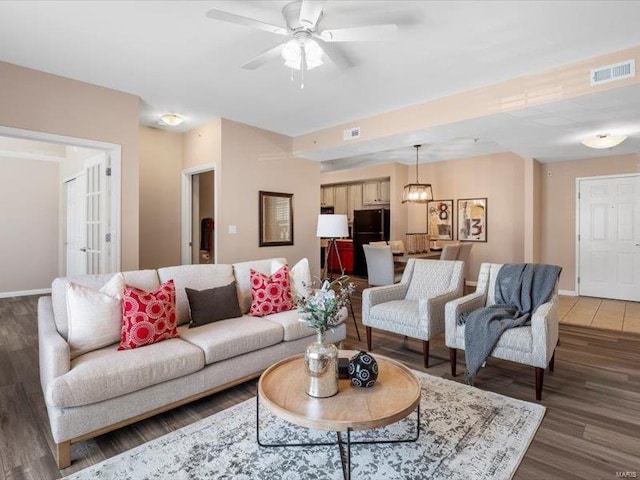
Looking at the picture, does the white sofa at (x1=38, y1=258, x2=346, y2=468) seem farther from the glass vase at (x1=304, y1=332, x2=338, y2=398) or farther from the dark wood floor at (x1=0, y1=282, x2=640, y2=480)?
the glass vase at (x1=304, y1=332, x2=338, y2=398)

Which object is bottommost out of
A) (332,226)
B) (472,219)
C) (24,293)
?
(24,293)

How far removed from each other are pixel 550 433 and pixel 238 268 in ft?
8.70

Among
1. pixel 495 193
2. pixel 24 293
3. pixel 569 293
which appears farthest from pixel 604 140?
pixel 24 293

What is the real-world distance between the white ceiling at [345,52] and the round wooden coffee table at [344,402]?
7.72 feet

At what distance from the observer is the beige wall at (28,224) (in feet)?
19.5

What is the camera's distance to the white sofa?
73.7 inches

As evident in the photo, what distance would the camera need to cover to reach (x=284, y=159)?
5.39 meters

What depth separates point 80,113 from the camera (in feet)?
11.5

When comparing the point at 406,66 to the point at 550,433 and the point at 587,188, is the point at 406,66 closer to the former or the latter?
the point at 550,433

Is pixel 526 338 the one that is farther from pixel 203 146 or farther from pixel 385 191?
pixel 385 191

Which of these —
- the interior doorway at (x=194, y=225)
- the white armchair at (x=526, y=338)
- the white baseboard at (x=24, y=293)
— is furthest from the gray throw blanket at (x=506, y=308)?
the white baseboard at (x=24, y=293)

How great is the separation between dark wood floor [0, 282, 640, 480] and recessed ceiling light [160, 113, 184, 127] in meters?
2.97

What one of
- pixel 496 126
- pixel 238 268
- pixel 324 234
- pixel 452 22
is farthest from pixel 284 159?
pixel 452 22

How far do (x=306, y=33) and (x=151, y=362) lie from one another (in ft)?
7.63
